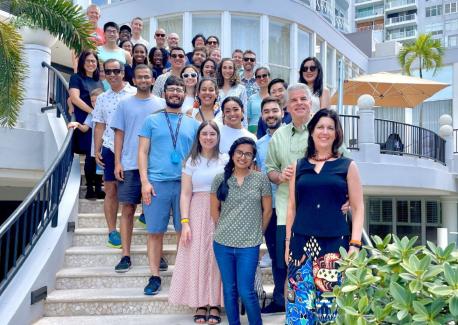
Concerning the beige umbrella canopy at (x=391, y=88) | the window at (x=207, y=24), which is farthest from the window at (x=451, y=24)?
the window at (x=207, y=24)

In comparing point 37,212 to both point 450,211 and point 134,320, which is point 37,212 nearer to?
point 134,320

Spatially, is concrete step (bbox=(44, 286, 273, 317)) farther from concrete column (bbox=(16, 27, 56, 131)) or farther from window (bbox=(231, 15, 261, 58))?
window (bbox=(231, 15, 261, 58))

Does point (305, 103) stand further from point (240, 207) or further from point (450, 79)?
point (450, 79)

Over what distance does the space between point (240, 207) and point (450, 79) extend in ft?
66.6

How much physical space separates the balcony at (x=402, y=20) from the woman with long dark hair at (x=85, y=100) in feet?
216

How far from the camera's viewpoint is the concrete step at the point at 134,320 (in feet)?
13.0

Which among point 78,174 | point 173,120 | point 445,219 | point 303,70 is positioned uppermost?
point 303,70

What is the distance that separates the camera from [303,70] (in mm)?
4434

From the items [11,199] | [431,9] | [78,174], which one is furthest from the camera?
[431,9]

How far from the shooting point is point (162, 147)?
13.9 feet

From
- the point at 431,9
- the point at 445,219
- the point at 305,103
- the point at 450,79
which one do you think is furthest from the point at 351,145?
the point at 431,9

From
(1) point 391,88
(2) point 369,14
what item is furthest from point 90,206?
(2) point 369,14

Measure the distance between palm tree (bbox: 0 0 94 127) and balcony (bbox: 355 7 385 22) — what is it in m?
68.6

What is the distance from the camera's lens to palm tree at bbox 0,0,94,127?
18.7 feet
